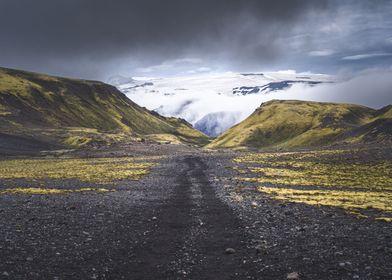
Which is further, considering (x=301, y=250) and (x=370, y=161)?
(x=370, y=161)

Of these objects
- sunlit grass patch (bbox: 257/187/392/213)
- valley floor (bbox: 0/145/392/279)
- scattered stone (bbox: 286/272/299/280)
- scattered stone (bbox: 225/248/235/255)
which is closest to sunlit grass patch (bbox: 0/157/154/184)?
sunlit grass patch (bbox: 257/187/392/213)

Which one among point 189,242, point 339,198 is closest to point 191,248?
point 189,242

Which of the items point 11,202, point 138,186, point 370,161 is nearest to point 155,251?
point 11,202

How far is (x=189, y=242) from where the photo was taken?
22.5 meters

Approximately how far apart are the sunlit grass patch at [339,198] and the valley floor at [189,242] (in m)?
2.68

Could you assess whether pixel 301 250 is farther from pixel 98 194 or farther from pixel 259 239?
pixel 98 194

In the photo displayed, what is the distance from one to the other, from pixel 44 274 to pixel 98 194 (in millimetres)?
27479

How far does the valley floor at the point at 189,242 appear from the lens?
56.1ft

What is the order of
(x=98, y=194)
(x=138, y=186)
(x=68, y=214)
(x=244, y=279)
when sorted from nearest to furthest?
(x=244, y=279) < (x=68, y=214) < (x=98, y=194) < (x=138, y=186)

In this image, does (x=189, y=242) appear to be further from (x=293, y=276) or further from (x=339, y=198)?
(x=339, y=198)

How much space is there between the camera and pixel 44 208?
107 feet

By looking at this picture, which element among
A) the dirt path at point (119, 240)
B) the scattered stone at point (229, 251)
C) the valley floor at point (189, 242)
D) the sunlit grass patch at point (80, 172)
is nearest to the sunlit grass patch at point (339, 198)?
the valley floor at point (189, 242)

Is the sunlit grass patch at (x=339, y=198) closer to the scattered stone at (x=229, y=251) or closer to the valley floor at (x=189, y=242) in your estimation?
the valley floor at (x=189, y=242)

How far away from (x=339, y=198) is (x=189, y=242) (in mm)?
21447
